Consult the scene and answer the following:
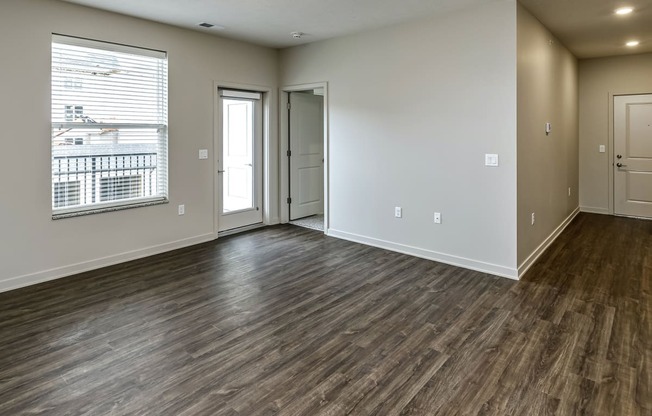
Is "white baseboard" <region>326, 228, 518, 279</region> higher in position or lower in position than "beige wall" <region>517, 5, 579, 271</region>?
lower

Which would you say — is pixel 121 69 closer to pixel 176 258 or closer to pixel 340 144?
pixel 176 258

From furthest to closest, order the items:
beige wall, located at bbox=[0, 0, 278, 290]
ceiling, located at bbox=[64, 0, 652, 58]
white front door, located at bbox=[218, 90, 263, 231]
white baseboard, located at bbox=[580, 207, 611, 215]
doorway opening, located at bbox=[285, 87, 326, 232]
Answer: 1. white baseboard, located at bbox=[580, 207, 611, 215]
2. doorway opening, located at bbox=[285, 87, 326, 232]
3. white front door, located at bbox=[218, 90, 263, 231]
4. ceiling, located at bbox=[64, 0, 652, 58]
5. beige wall, located at bbox=[0, 0, 278, 290]

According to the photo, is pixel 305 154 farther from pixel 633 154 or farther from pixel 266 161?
pixel 633 154

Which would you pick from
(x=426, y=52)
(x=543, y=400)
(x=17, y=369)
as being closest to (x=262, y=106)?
(x=426, y=52)

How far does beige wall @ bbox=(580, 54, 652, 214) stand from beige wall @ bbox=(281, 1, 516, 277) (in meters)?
4.20

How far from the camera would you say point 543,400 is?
220cm

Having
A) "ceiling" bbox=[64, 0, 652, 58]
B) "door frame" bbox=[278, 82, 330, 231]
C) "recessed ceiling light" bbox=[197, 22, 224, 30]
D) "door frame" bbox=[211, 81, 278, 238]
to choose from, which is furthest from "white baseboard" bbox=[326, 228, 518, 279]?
"recessed ceiling light" bbox=[197, 22, 224, 30]

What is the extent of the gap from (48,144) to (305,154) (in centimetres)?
373

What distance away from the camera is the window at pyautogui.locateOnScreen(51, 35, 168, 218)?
4168 mm

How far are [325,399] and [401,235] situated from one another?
3.09m

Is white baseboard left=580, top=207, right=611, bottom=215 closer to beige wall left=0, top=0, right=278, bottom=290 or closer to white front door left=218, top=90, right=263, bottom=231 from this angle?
white front door left=218, top=90, right=263, bottom=231

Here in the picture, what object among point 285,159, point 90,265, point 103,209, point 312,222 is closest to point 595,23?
point 285,159

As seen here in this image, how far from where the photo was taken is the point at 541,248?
496cm

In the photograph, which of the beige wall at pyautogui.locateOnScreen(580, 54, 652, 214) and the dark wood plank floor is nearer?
the dark wood plank floor
